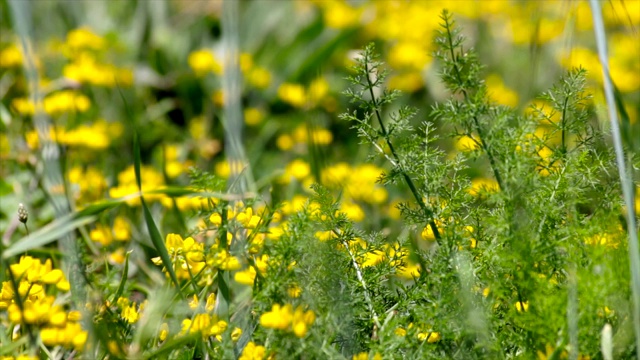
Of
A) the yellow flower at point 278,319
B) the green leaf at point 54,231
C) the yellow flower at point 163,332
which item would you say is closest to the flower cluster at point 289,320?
the yellow flower at point 278,319

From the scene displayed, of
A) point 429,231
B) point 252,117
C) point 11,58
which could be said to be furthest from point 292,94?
point 429,231

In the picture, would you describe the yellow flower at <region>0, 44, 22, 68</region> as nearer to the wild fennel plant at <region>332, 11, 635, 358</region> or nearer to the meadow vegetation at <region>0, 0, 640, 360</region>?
the meadow vegetation at <region>0, 0, 640, 360</region>

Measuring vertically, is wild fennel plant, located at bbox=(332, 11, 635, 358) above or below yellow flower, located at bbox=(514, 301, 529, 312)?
above

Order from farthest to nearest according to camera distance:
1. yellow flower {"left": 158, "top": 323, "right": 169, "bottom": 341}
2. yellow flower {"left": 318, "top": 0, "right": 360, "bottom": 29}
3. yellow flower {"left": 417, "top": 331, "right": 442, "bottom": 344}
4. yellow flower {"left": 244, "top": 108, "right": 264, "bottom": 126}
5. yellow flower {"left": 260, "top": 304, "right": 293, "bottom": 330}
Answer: yellow flower {"left": 318, "top": 0, "right": 360, "bottom": 29} < yellow flower {"left": 244, "top": 108, "right": 264, "bottom": 126} < yellow flower {"left": 158, "top": 323, "right": 169, "bottom": 341} < yellow flower {"left": 417, "top": 331, "right": 442, "bottom": 344} < yellow flower {"left": 260, "top": 304, "right": 293, "bottom": 330}

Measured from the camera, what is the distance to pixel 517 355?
1269 mm

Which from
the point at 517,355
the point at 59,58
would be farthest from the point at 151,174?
the point at 517,355

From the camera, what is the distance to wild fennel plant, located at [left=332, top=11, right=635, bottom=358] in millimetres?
1186

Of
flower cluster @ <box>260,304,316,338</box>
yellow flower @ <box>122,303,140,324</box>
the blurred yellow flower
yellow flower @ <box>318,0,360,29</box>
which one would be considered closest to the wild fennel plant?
flower cluster @ <box>260,304,316,338</box>

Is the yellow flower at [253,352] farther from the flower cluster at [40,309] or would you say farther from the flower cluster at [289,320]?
the flower cluster at [40,309]

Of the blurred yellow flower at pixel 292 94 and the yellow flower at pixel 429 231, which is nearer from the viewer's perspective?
the yellow flower at pixel 429 231

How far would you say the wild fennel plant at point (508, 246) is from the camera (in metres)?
1.19

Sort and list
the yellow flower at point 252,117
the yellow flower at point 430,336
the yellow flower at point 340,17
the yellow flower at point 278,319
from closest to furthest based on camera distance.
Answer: the yellow flower at point 278,319 < the yellow flower at point 430,336 < the yellow flower at point 252,117 < the yellow flower at point 340,17

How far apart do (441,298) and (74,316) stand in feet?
1.74

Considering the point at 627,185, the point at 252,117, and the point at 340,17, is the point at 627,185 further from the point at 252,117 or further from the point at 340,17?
the point at 340,17
